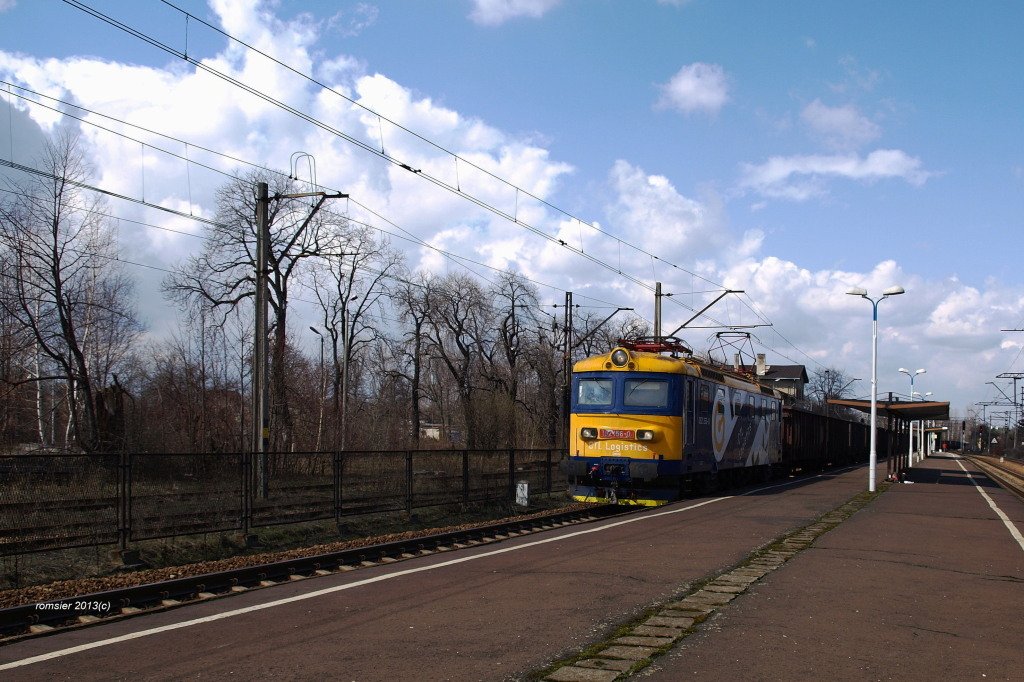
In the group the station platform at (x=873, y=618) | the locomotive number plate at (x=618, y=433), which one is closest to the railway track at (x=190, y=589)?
the station platform at (x=873, y=618)

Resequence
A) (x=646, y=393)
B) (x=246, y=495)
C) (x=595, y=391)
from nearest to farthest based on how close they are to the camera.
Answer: (x=246, y=495) < (x=646, y=393) < (x=595, y=391)

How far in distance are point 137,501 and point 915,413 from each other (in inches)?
1352

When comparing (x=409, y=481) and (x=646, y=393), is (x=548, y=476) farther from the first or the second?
(x=409, y=481)

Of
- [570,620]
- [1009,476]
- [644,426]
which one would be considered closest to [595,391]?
[644,426]

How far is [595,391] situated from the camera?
22516 mm

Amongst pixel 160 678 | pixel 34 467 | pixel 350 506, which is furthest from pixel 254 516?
pixel 160 678

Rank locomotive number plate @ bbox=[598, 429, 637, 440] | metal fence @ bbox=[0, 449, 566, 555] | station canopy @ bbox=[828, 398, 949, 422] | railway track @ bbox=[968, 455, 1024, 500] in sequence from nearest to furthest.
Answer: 1. metal fence @ bbox=[0, 449, 566, 555]
2. locomotive number plate @ bbox=[598, 429, 637, 440]
3. railway track @ bbox=[968, 455, 1024, 500]
4. station canopy @ bbox=[828, 398, 949, 422]

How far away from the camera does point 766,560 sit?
12.8 metres

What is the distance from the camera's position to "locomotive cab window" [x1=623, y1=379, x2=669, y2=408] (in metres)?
21.7

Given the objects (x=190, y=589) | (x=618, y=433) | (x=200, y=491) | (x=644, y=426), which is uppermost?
(x=644, y=426)

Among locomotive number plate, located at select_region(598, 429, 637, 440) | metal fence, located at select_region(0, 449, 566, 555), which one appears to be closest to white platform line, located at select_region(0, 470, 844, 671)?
locomotive number plate, located at select_region(598, 429, 637, 440)

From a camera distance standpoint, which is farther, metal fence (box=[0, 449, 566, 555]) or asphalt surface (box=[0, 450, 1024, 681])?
metal fence (box=[0, 449, 566, 555])

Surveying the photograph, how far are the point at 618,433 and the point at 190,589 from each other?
1293 cm

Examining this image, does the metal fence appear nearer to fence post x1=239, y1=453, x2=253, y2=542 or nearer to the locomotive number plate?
fence post x1=239, y1=453, x2=253, y2=542
